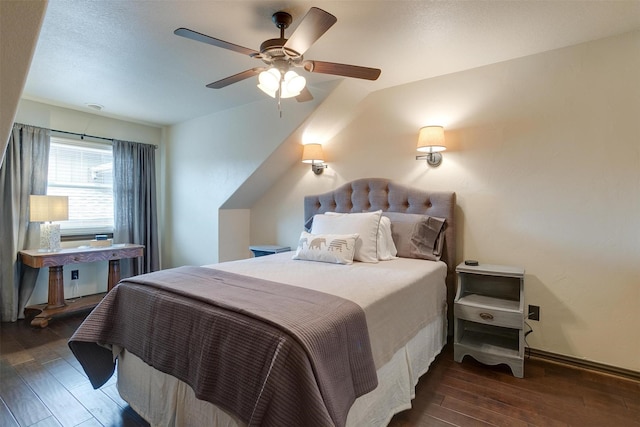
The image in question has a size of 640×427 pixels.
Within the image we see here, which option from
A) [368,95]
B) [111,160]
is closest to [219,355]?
[368,95]

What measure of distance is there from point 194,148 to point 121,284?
114 inches

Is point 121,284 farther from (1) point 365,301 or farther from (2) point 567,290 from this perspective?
(2) point 567,290

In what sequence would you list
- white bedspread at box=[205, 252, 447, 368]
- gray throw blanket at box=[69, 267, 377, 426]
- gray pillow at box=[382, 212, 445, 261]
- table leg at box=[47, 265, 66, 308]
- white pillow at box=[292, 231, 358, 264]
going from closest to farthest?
gray throw blanket at box=[69, 267, 377, 426], white bedspread at box=[205, 252, 447, 368], white pillow at box=[292, 231, 358, 264], gray pillow at box=[382, 212, 445, 261], table leg at box=[47, 265, 66, 308]

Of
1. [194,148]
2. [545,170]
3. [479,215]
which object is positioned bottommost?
[479,215]

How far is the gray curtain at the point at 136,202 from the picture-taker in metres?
4.09

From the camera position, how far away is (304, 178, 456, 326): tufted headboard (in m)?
2.69

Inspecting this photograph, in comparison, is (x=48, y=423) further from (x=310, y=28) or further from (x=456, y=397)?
(x=310, y=28)

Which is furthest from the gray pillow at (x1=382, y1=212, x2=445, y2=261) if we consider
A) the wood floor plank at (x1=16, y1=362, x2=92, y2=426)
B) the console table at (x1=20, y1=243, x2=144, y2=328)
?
the console table at (x1=20, y1=243, x2=144, y2=328)

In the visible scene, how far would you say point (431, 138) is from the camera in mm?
2666

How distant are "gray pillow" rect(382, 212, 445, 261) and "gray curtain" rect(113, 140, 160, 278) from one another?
3.44m

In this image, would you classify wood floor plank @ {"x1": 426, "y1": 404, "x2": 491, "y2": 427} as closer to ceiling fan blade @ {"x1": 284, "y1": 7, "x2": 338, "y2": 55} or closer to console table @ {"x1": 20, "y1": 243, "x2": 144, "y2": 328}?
ceiling fan blade @ {"x1": 284, "y1": 7, "x2": 338, "y2": 55}

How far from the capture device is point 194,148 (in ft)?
14.1

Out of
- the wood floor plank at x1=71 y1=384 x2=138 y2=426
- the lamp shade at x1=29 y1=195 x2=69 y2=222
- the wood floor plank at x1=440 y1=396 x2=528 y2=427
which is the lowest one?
the wood floor plank at x1=71 y1=384 x2=138 y2=426

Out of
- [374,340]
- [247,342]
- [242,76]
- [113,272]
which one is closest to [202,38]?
[242,76]
